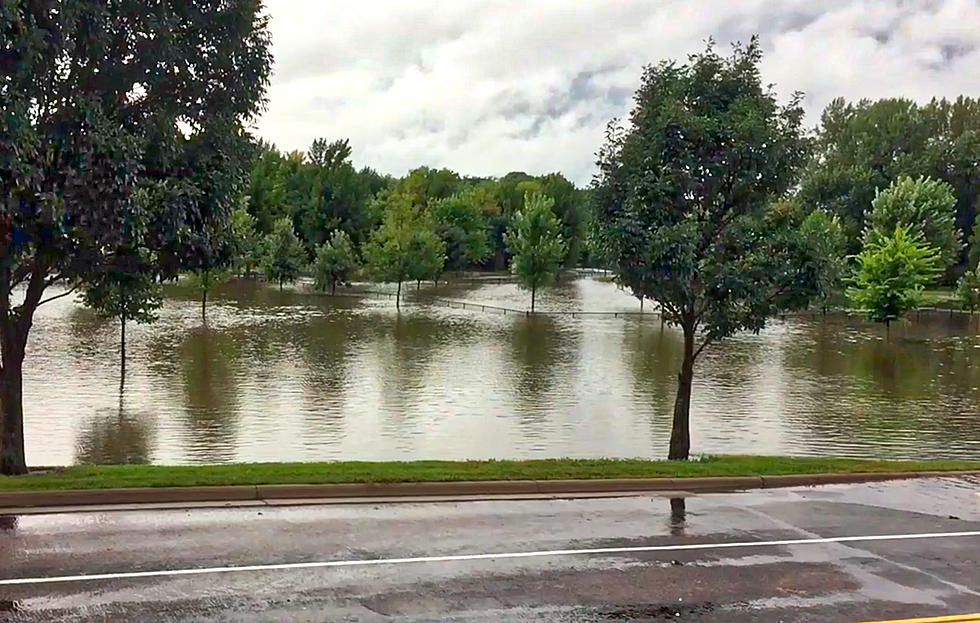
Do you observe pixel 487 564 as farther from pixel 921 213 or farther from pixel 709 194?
pixel 921 213

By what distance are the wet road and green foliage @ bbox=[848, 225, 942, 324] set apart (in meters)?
45.7

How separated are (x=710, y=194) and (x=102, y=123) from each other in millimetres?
10747

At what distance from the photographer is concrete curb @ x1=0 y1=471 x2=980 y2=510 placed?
1091 centimetres

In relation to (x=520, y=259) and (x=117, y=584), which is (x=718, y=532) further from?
(x=520, y=259)

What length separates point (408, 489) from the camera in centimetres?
1248

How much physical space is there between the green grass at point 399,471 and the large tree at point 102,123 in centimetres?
284

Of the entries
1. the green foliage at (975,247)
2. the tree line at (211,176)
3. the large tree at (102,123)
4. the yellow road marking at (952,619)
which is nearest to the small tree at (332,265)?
the tree line at (211,176)

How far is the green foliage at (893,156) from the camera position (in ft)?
297

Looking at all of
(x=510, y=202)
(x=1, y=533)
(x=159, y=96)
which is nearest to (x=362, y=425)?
(x=159, y=96)

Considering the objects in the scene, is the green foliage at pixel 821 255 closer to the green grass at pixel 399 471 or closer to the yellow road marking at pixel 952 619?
the green grass at pixel 399 471

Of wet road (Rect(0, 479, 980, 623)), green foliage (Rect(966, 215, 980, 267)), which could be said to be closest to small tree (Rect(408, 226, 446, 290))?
green foliage (Rect(966, 215, 980, 267))

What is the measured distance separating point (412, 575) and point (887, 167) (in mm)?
97442

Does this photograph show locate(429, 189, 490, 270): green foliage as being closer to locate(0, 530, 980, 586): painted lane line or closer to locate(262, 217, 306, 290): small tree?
locate(262, 217, 306, 290): small tree

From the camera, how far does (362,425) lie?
78.8 ft
